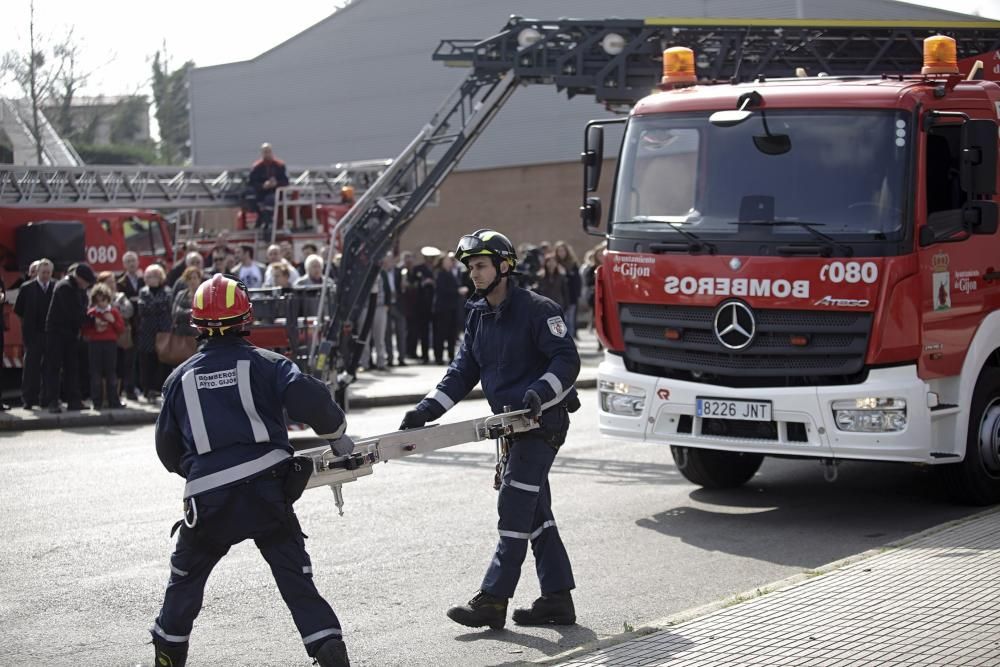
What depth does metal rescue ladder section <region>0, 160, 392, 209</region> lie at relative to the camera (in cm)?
2038

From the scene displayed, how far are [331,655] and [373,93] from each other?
42103mm

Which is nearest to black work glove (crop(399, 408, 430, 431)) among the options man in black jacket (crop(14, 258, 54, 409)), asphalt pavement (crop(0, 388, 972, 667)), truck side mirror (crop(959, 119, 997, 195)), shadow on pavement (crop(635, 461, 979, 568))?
asphalt pavement (crop(0, 388, 972, 667))

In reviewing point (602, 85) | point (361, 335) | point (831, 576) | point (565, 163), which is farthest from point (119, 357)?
point (565, 163)

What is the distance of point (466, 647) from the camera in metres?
6.55

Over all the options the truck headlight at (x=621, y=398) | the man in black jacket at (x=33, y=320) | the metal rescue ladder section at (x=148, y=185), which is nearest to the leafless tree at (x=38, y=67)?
the metal rescue ladder section at (x=148, y=185)

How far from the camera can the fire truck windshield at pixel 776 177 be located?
30.5 ft

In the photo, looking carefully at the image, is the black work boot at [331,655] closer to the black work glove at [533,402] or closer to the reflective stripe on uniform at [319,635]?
the reflective stripe on uniform at [319,635]

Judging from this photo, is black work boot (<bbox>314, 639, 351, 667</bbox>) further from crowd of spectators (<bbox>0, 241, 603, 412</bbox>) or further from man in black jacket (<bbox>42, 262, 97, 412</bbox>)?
man in black jacket (<bbox>42, 262, 97, 412</bbox>)

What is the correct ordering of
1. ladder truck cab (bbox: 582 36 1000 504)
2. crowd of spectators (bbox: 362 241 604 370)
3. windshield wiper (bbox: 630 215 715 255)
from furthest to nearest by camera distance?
crowd of spectators (bbox: 362 241 604 370) → windshield wiper (bbox: 630 215 715 255) → ladder truck cab (bbox: 582 36 1000 504)

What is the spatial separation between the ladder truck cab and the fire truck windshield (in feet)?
0.04

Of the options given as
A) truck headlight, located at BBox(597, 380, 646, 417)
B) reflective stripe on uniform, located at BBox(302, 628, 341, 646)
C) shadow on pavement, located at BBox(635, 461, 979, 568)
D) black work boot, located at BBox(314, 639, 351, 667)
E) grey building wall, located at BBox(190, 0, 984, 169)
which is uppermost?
grey building wall, located at BBox(190, 0, 984, 169)

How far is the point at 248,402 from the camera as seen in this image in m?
5.54

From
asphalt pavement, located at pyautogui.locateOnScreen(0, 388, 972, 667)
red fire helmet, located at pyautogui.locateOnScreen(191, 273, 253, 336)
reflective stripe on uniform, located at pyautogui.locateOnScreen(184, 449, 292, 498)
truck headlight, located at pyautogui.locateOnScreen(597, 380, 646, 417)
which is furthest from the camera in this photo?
truck headlight, located at pyautogui.locateOnScreen(597, 380, 646, 417)

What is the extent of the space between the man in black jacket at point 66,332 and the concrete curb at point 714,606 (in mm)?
10309
